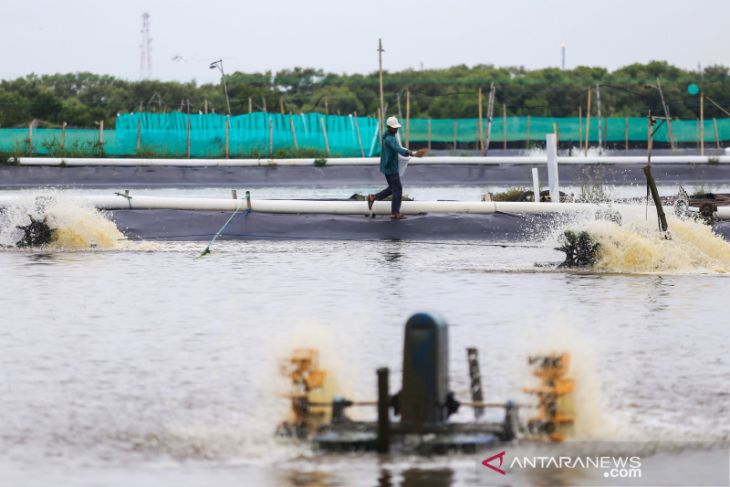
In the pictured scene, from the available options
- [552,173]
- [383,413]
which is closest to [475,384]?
[383,413]

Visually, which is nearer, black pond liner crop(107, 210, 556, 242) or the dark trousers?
the dark trousers

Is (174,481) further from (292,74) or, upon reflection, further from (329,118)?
(292,74)

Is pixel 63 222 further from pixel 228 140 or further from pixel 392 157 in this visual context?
pixel 228 140

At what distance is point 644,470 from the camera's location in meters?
8.19

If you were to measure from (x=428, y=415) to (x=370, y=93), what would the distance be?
285 ft

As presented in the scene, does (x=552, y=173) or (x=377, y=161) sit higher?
(x=552, y=173)

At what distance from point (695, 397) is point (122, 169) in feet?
118

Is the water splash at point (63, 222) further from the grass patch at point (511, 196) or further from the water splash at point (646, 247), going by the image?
the water splash at point (646, 247)

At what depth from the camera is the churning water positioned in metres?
8.69

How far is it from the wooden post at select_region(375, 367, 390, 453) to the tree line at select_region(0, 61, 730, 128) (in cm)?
5978

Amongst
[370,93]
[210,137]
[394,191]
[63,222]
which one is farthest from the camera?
[370,93]

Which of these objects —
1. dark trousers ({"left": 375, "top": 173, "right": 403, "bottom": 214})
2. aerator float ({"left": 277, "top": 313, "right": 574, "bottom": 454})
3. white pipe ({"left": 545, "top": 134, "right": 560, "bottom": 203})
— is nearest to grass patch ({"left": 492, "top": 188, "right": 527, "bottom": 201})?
white pipe ({"left": 545, "top": 134, "right": 560, "bottom": 203})

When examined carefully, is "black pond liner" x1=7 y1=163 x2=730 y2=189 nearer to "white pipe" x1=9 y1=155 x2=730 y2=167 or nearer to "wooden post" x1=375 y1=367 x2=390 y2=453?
"white pipe" x1=9 y1=155 x2=730 y2=167

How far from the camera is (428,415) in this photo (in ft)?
28.0
